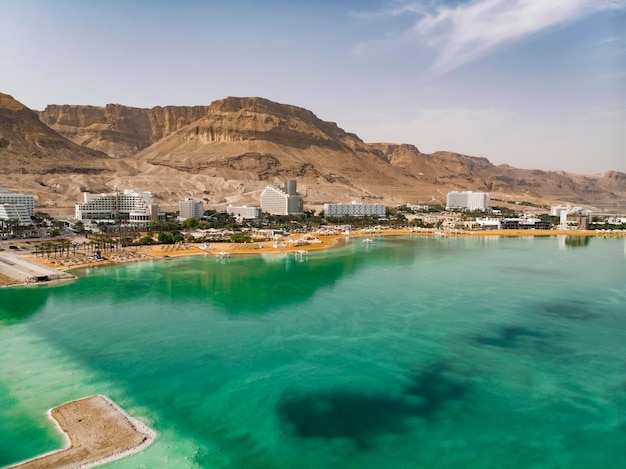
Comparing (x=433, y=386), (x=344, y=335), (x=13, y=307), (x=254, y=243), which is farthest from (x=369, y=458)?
(x=254, y=243)

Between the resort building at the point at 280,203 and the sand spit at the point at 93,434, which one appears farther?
the resort building at the point at 280,203

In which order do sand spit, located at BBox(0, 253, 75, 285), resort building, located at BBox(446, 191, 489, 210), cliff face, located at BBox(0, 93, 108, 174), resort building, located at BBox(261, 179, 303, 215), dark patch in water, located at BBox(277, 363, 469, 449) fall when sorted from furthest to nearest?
1. resort building, located at BBox(446, 191, 489, 210)
2. cliff face, located at BBox(0, 93, 108, 174)
3. resort building, located at BBox(261, 179, 303, 215)
4. sand spit, located at BBox(0, 253, 75, 285)
5. dark patch in water, located at BBox(277, 363, 469, 449)

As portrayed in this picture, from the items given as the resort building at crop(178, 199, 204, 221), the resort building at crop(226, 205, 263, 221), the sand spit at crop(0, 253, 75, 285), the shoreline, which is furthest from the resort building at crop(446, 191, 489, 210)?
the sand spit at crop(0, 253, 75, 285)

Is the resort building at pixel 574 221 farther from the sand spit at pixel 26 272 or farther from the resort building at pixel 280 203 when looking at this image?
the sand spit at pixel 26 272

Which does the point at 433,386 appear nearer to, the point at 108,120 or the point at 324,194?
the point at 324,194

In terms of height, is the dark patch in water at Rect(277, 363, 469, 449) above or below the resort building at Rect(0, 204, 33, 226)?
below

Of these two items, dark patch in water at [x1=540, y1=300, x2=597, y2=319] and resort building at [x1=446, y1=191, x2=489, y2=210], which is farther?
resort building at [x1=446, y1=191, x2=489, y2=210]

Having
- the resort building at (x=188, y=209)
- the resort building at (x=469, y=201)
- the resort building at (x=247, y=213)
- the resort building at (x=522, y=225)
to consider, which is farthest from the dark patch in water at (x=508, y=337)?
the resort building at (x=469, y=201)

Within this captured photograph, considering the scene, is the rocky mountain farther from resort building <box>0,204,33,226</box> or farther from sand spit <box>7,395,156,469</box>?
sand spit <box>7,395,156,469</box>
